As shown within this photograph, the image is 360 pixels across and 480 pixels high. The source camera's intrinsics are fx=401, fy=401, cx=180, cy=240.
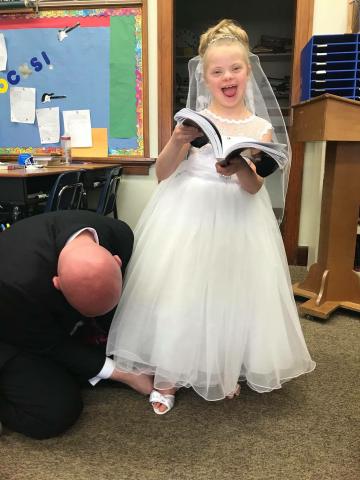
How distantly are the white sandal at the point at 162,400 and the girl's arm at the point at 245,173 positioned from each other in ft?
2.08

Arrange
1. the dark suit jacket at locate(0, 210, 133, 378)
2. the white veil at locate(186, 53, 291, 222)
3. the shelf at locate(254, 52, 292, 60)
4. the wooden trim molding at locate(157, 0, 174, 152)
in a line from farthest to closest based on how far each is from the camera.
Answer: the shelf at locate(254, 52, 292, 60) < the wooden trim molding at locate(157, 0, 174, 152) < the white veil at locate(186, 53, 291, 222) < the dark suit jacket at locate(0, 210, 133, 378)

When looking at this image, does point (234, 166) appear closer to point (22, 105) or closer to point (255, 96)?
point (255, 96)

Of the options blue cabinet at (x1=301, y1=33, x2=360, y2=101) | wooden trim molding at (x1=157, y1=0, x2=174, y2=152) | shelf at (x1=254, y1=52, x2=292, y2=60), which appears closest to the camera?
blue cabinet at (x1=301, y1=33, x2=360, y2=101)

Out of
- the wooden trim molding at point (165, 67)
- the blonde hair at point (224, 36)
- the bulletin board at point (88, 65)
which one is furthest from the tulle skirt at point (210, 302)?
the bulletin board at point (88, 65)

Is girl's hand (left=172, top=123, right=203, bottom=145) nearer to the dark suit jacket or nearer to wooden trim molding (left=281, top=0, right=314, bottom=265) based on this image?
the dark suit jacket

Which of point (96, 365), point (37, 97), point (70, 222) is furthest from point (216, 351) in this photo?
point (37, 97)

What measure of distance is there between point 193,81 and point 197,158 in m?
0.34

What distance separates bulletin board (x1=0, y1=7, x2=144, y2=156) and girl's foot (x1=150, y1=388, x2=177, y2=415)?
184 cm

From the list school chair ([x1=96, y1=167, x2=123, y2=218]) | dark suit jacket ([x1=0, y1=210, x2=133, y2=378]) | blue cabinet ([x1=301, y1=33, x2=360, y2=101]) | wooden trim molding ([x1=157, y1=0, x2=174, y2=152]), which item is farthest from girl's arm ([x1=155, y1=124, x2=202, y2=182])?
wooden trim molding ([x1=157, y1=0, x2=174, y2=152])

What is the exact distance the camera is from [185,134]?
1090 mm

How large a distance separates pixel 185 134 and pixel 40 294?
567 mm

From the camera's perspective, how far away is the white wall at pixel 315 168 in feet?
7.63

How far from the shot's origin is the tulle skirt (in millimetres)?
1086

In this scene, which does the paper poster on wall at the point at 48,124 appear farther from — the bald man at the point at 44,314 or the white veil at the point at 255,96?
the bald man at the point at 44,314
